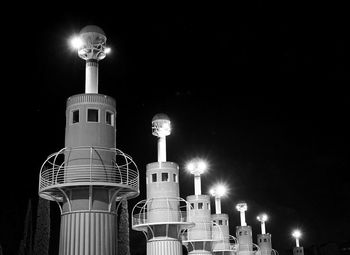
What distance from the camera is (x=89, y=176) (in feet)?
77.8

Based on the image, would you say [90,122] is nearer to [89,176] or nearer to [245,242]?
[89,176]

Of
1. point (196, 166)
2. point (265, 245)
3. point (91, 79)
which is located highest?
point (196, 166)

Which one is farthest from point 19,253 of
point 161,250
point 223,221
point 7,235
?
point 161,250

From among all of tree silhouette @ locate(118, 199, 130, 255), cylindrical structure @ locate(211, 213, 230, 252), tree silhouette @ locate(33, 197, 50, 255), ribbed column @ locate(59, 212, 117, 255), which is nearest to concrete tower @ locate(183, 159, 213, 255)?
cylindrical structure @ locate(211, 213, 230, 252)

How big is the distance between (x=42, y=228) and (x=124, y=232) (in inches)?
940

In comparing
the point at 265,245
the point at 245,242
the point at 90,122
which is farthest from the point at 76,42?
the point at 265,245

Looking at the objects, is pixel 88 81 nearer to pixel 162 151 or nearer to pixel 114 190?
pixel 114 190

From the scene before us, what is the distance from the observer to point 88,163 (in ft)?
79.8

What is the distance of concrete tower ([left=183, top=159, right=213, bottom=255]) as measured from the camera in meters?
54.3

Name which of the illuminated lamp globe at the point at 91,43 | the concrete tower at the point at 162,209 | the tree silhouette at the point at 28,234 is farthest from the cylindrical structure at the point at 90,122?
the tree silhouette at the point at 28,234

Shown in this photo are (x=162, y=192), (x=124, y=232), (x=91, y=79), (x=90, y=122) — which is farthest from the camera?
(x=124, y=232)

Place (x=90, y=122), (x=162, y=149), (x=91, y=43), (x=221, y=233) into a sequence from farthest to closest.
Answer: (x=221, y=233)
(x=162, y=149)
(x=91, y=43)
(x=90, y=122)

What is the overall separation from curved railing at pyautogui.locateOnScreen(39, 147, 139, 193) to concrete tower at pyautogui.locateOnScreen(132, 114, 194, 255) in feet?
55.2

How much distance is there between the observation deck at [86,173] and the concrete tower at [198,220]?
2930 centimetres
